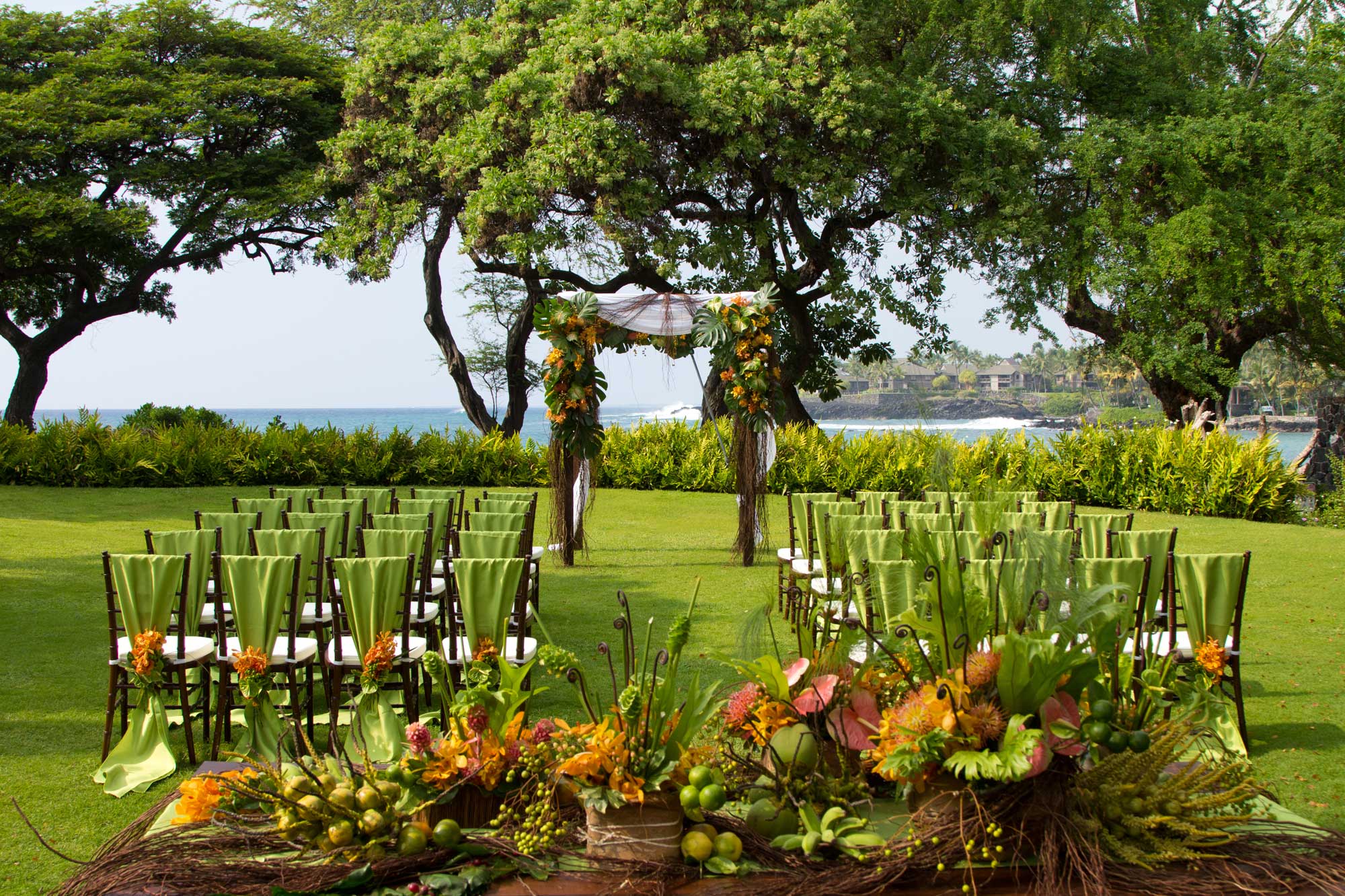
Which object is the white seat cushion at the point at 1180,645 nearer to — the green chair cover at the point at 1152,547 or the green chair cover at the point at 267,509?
the green chair cover at the point at 1152,547

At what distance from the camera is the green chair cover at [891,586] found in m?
3.84

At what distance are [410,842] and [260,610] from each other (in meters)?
2.59

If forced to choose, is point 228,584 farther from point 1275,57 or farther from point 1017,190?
point 1275,57

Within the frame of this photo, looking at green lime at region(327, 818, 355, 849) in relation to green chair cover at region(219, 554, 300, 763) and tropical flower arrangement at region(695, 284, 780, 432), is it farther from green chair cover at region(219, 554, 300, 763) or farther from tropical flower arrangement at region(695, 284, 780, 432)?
tropical flower arrangement at region(695, 284, 780, 432)

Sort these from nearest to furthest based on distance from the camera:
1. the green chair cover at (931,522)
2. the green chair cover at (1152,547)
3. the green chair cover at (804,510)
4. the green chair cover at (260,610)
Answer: the green chair cover at (931,522)
the green chair cover at (260,610)
the green chair cover at (1152,547)
the green chair cover at (804,510)

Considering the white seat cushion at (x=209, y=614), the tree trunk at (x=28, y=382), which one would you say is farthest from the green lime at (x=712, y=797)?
the tree trunk at (x=28, y=382)

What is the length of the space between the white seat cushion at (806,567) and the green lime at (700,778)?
4.65 meters

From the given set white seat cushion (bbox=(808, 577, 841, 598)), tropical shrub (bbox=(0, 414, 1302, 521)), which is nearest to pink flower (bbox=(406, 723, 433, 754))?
white seat cushion (bbox=(808, 577, 841, 598))

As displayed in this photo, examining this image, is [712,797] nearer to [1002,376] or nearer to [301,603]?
[301,603]

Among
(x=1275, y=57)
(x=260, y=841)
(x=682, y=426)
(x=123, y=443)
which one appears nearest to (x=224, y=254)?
(x=123, y=443)

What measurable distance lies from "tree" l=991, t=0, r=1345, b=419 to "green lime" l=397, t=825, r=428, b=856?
17.3 m

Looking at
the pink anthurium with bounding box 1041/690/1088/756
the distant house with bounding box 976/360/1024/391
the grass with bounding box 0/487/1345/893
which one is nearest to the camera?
the pink anthurium with bounding box 1041/690/1088/756

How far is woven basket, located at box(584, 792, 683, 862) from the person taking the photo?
2.15 metres

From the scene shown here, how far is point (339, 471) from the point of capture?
1571 cm
